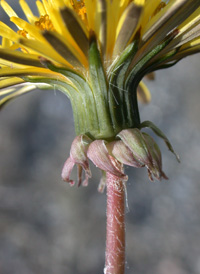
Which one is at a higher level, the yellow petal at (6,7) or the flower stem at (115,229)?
the yellow petal at (6,7)

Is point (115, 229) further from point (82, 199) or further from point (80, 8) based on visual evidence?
point (82, 199)

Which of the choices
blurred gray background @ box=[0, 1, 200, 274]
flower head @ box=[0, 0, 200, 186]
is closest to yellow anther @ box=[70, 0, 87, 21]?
flower head @ box=[0, 0, 200, 186]

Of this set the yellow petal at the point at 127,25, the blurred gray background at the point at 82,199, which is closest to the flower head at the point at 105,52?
the yellow petal at the point at 127,25

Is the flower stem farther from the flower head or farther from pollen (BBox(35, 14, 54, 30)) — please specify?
pollen (BBox(35, 14, 54, 30))

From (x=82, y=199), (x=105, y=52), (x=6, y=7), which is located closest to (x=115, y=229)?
(x=105, y=52)

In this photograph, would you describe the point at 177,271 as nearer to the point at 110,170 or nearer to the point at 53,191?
the point at 53,191

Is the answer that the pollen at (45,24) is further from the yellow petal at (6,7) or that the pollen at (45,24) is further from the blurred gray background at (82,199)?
the blurred gray background at (82,199)

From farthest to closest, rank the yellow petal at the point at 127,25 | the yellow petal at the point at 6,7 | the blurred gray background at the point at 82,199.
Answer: the blurred gray background at the point at 82,199, the yellow petal at the point at 6,7, the yellow petal at the point at 127,25
